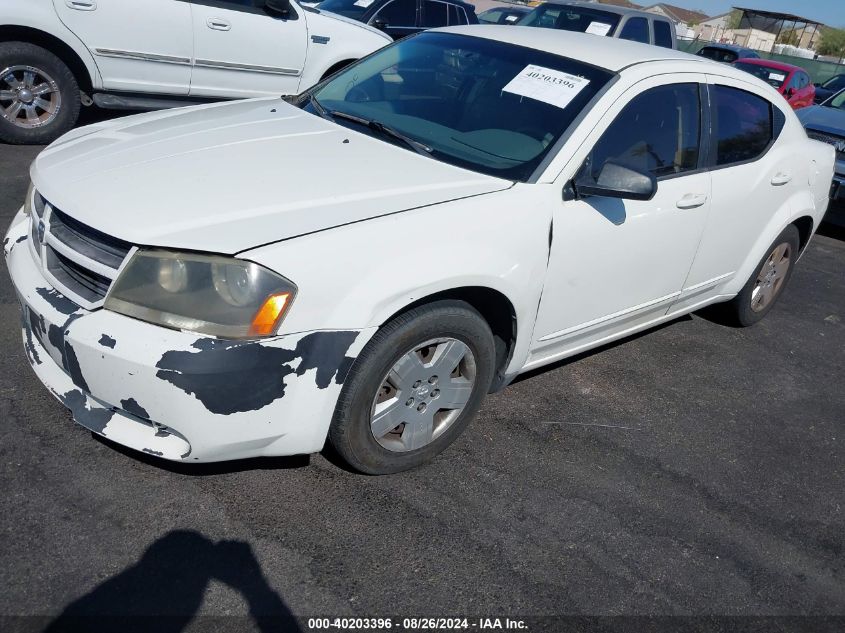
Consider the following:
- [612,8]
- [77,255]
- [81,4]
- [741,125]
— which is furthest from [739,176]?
[612,8]

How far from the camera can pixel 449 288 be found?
9.05 feet

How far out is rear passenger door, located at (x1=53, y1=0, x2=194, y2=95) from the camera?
633 cm

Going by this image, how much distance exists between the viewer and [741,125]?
13.7 ft

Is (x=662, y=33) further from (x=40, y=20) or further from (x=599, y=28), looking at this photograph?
(x=40, y=20)

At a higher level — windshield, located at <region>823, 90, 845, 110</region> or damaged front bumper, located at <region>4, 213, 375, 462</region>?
windshield, located at <region>823, 90, 845, 110</region>

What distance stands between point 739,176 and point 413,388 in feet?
7.52

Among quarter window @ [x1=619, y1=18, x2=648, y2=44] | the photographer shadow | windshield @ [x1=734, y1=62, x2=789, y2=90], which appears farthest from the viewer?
windshield @ [x1=734, y1=62, x2=789, y2=90]

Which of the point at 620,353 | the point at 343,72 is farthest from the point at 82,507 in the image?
the point at 620,353

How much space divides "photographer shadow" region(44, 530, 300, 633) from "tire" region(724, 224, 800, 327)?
3524 millimetres

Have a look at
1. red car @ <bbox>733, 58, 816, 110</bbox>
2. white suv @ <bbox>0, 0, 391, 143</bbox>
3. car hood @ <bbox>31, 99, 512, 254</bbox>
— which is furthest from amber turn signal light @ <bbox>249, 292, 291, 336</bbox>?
red car @ <bbox>733, 58, 816, 110</bbox>

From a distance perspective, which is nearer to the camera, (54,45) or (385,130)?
(385,130)

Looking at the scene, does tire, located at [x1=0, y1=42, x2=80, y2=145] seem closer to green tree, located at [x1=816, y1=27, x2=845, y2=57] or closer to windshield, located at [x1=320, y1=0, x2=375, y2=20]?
windshield, located at [x1=320, y1=0, x2=375, y2=20]

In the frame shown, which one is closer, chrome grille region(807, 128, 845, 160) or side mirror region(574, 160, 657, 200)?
side mirror region(574, 160, 657, 200)

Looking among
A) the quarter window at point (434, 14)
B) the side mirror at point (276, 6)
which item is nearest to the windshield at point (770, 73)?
the quarter window at point (434, 14)
